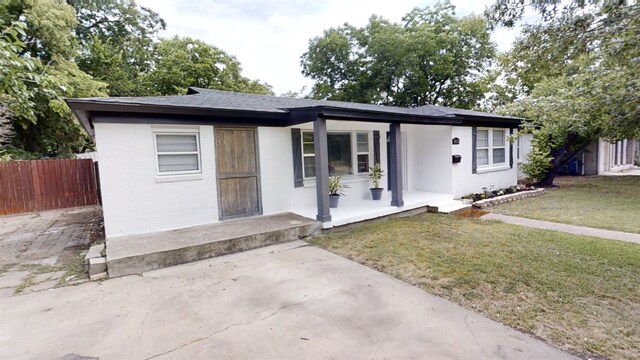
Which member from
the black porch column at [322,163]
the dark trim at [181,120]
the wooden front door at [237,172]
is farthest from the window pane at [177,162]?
the black porch column at [322,163]

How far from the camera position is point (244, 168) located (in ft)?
21.9

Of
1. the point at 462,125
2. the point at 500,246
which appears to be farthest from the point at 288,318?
the point at 462,125

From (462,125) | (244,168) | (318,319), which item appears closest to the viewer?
(318,319)

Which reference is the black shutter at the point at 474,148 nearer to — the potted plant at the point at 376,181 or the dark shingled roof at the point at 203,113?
the dark shingled roof at the point at 203,113

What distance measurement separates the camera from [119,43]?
19078 mm

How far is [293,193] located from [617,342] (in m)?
5.95

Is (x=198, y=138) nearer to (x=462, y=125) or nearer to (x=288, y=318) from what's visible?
(x=288, y=318)

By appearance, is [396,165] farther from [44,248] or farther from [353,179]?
[44,248]

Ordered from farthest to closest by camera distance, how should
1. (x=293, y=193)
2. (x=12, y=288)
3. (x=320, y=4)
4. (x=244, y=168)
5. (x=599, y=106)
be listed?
(x=320, y=4)
(x=293, y=193)
(x=244, y=168)
(x=12, y=288)
(x=599, y=106)

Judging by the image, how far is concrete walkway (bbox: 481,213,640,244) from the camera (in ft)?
17.2

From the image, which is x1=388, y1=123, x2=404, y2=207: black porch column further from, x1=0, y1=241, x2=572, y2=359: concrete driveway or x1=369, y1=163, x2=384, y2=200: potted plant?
x1=0, y1=241, x2=572, y2=359: concrete driveway

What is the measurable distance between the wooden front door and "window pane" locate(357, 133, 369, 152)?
3.14m

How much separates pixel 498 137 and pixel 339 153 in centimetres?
593

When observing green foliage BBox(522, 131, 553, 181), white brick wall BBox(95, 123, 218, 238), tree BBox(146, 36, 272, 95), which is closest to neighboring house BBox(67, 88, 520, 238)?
white brick wall BBox(95, 123, 218, 238)
